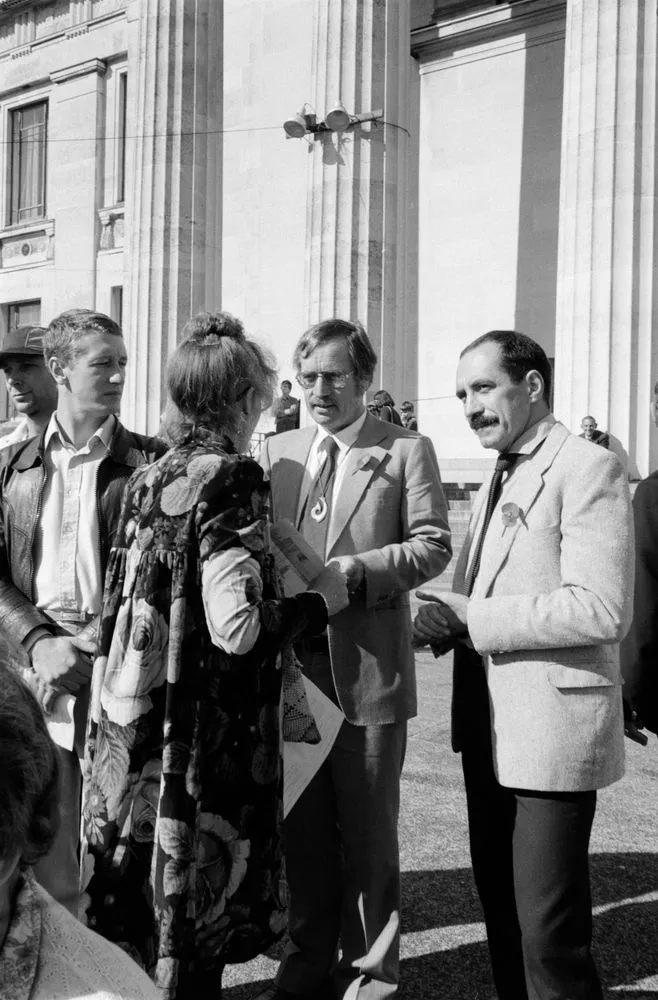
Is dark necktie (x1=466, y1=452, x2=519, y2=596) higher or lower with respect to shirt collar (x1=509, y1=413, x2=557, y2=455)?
lower

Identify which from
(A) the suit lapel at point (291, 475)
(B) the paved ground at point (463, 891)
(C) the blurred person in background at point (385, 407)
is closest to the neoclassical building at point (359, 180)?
(C) the blurred person in background at point (385, 407)

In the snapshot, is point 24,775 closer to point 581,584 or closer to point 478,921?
point 581,584

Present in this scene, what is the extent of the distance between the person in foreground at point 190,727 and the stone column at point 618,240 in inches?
463

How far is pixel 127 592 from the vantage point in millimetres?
2543

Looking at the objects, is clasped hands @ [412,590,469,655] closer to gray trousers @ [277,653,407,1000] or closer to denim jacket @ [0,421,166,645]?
gray trousers @ [277,653,407,1000]

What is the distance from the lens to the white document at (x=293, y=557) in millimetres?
2762

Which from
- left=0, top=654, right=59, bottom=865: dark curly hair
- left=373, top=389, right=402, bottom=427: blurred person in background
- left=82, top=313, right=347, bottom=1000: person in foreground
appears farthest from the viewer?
left=373, top=389, right=402, bottom=427: blurred person in background

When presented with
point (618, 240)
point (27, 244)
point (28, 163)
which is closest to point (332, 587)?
point (618, 240)

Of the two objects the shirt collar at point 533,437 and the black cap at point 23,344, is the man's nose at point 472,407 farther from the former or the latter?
the black cap at point 23,344

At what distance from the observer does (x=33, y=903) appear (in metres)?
1.19

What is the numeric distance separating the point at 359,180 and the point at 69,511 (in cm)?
1298

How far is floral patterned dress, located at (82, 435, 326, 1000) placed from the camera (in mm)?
2432

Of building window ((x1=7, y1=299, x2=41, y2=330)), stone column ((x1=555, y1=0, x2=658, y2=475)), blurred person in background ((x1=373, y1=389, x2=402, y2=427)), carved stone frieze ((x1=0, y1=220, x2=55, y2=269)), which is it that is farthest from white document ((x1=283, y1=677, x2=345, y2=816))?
building window ((x1=7, y1=299, x2=41, y2=330))

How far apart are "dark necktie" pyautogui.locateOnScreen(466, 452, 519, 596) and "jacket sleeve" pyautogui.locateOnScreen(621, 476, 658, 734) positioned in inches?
19.6
